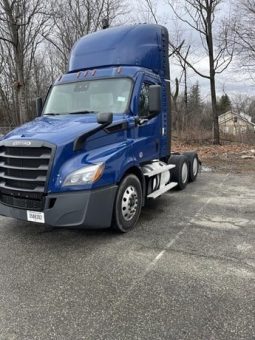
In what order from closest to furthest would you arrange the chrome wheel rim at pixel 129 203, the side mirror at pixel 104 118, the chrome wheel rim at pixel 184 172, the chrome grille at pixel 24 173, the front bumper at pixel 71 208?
1. the front bumper at pixel 71 208
2. the chrome grille at pixel 24 173
3. the side mirror at pixel 104 118
4. the chrome wheel rim at pixel 129 203
5. the chrome wheel rim at pixel 184 172

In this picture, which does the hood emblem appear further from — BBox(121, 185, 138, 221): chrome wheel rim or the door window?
the door window

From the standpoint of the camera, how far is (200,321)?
3096 mm

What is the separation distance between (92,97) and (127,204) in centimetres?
191

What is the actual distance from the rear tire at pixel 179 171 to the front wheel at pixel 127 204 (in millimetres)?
2653

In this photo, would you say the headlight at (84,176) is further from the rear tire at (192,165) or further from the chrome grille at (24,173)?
the rear tire at (192,165)

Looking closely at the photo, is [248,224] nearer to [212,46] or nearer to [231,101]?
[212,46]

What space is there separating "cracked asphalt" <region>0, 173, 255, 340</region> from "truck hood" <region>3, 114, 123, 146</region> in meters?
1.49

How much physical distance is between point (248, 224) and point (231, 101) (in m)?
77.5

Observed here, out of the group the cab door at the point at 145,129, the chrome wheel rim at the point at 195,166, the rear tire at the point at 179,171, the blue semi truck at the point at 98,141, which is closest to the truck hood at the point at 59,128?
the blue semi truck at the point at 98,141

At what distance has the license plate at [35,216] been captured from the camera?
4.58 meters

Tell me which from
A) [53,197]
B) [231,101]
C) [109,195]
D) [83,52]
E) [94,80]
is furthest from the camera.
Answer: [231,101]

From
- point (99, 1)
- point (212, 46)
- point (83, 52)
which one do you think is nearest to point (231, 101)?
point (99, 1)

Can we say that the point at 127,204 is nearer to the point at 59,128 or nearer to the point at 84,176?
the point at 84,176

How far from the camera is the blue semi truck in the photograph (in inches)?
180
